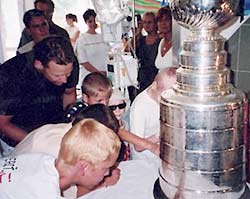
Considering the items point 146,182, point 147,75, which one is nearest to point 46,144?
point 146,182

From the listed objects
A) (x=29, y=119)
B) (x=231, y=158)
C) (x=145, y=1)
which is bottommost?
(x=29, y=119)

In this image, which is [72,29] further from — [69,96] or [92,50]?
[69,96]

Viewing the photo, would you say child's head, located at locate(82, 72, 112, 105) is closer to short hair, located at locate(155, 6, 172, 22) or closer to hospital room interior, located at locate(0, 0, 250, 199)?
hospital room interior, located at locate(0, 0, 250, 199)

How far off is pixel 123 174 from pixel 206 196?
361 millimetres

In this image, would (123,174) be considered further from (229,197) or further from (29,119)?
(29,119)

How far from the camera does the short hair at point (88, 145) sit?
0.91m

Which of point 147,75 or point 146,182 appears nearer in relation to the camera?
point 146,182

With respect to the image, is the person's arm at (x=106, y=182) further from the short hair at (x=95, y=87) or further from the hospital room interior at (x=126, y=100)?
the short hair at (x=95, y=87)

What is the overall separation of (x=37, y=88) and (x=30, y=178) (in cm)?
84

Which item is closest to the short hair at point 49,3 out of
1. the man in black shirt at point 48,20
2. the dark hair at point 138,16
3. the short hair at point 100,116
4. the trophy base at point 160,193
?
the man in black shirt at point 48,20

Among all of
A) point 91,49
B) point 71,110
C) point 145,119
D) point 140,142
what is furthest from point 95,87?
point 91,49

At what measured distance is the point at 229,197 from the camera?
732 millimetres

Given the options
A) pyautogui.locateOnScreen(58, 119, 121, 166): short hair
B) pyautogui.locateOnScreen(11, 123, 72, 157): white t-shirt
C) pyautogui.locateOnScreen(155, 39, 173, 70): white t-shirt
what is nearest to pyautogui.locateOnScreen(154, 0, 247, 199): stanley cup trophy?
pyautogui.locateOnScreen(58, 119, 121, 166): short hair

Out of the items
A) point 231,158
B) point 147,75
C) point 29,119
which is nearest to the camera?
point 231,158
